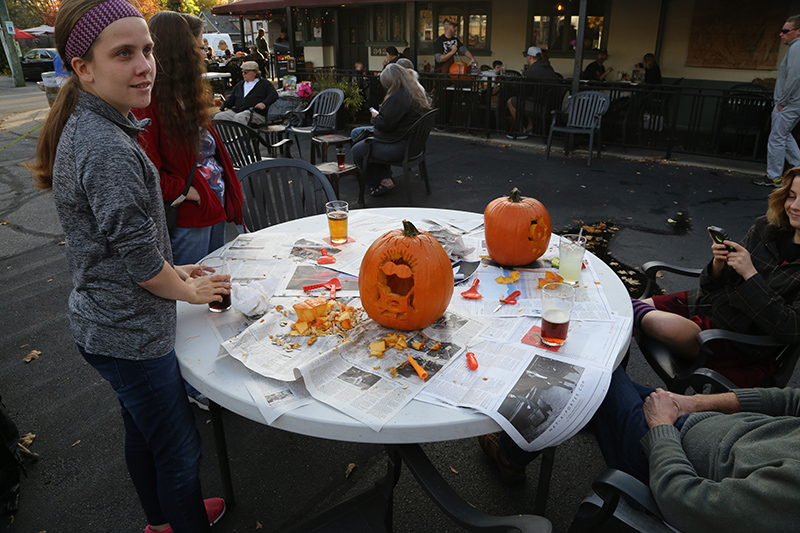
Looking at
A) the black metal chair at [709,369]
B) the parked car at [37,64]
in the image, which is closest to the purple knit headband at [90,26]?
the black metal chair at [709,369]

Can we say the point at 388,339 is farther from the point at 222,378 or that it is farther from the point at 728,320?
the point at 728,320

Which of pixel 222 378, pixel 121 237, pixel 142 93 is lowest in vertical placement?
pixel 222 378

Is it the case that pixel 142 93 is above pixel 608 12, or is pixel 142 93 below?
below

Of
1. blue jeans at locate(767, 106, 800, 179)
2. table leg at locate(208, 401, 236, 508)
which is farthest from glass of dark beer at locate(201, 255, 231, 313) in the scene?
blue jeans at locate(767, 106, 800, 179)

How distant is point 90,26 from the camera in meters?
1.28

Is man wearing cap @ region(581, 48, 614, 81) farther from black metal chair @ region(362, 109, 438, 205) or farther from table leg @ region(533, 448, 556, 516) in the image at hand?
table leg @ region(533, 448, 556, 516)

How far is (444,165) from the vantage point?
26.0 feet

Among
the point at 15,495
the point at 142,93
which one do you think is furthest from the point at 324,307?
the point at 15,495

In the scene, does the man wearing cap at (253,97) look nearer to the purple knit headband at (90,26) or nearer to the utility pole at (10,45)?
the purple knit headband at (90,26)

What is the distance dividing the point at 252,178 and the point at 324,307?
5.85ft

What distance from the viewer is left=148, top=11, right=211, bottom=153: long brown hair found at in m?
2.20

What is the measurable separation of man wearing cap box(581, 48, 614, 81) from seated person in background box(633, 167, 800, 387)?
9.31 meters

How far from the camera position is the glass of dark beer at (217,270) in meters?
1.80

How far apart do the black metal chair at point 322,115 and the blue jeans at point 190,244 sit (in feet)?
17.0
